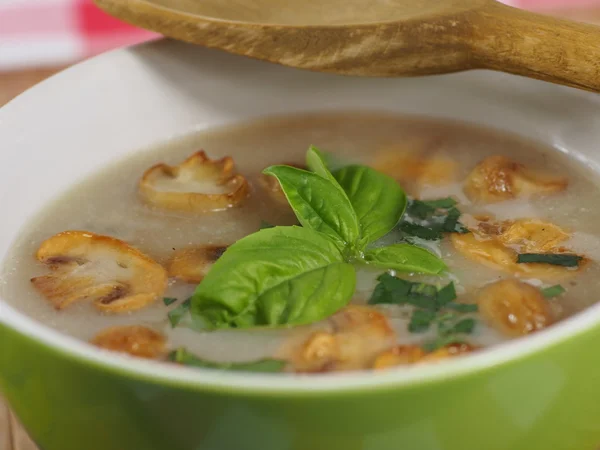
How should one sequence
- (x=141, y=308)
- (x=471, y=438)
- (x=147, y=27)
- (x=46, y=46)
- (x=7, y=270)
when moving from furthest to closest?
1. (x=46, y=46)
2. (x=147, y=27)
3. (x=7, y=270)
4. (x=141, y=308)
5. (x=471, y=438)

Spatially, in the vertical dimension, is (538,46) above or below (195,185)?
above

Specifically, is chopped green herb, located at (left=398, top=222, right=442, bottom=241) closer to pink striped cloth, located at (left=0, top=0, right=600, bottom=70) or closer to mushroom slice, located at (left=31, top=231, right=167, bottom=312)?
mushroom slice, located at (left=31, top=231, right=167, bottom=312)

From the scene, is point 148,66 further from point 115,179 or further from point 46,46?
point 46,46

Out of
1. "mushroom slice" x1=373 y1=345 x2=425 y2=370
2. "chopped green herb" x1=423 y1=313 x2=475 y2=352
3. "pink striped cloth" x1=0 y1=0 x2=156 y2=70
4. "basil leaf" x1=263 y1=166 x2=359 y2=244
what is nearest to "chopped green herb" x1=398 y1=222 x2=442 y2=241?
"basil leaf" x1=263 y1=166 x2=359 y2=244

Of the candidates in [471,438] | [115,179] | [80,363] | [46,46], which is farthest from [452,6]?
[46,46]

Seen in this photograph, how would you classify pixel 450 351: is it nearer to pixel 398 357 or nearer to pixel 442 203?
pixel 398 357

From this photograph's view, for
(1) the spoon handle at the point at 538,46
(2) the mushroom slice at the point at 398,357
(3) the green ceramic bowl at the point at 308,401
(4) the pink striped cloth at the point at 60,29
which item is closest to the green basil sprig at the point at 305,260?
(2) the mushroom slice at the point at 398,357

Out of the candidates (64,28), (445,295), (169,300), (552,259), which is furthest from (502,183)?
(64,28)
